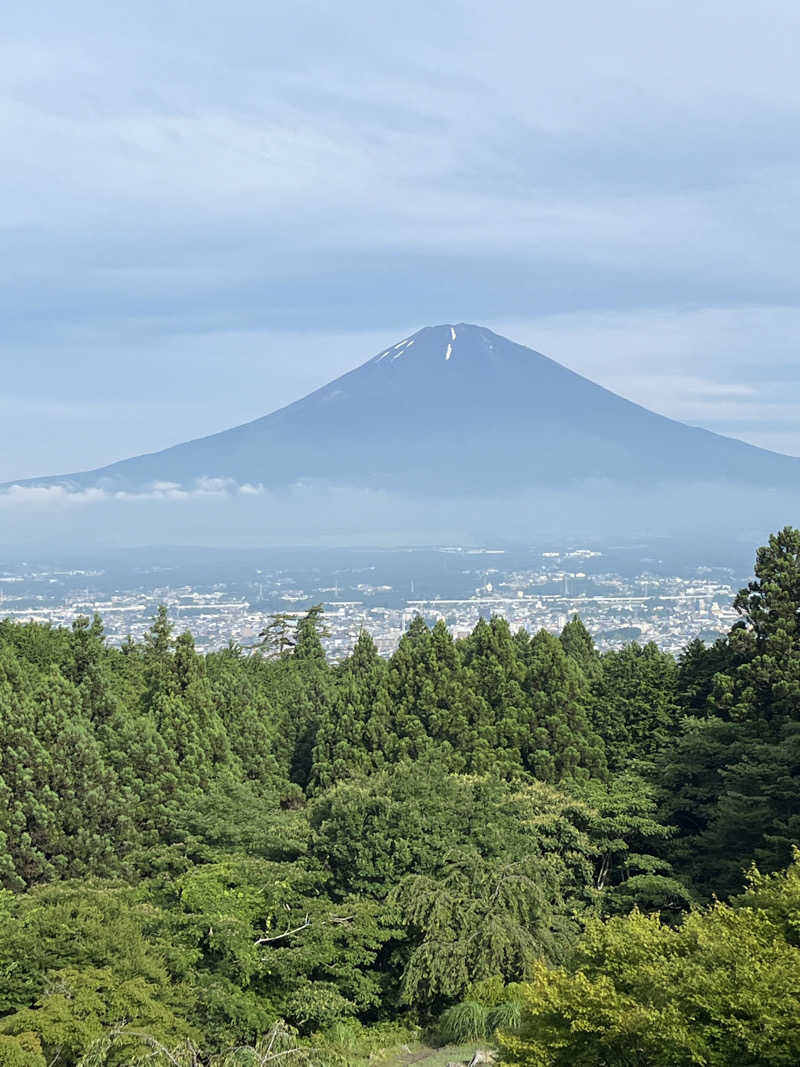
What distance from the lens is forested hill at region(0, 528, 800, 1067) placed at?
35.4 ft

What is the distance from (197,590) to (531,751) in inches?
5103

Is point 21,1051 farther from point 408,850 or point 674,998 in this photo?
point 408,850

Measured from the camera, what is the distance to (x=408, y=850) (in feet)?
56.4

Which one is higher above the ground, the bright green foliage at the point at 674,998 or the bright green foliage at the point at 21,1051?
the bright green foliage at the point at 674,998

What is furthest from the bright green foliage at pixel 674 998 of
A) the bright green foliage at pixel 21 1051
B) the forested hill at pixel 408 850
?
the bright green foliage at pixel 21 1051

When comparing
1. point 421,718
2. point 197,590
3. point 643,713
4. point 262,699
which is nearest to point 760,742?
point 643,713

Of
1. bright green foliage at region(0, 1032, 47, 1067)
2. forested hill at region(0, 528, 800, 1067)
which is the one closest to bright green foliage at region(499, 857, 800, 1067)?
forested hill at region(0, 528, 800, 1067)

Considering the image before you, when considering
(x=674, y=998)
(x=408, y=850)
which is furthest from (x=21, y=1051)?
(x=408, y=850)

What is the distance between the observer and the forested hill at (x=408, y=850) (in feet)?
35.4

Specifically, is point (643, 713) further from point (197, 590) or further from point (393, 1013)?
point (197, 590)

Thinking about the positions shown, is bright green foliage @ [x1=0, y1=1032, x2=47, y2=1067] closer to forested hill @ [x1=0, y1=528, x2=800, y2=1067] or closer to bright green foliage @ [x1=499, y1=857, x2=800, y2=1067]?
forested hill @ [x1=0, y1=528, x2=800, y2=1067]

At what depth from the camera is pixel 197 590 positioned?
150m

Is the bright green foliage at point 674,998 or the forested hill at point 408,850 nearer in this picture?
the bright green foliage at point 674,998

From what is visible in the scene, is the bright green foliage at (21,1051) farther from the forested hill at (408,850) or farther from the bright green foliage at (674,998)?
the bright green foliage at (674,998)
